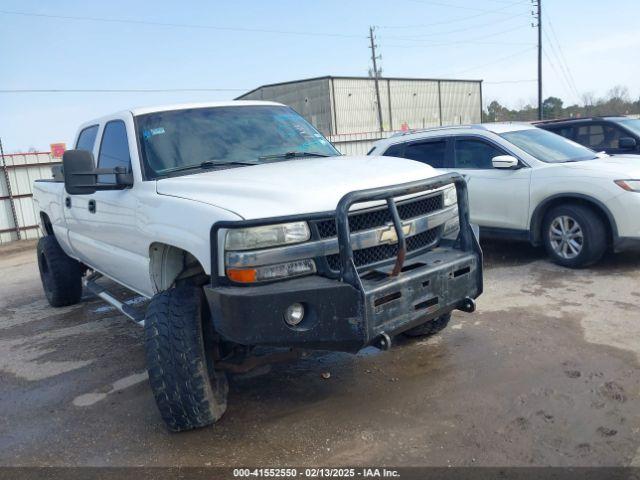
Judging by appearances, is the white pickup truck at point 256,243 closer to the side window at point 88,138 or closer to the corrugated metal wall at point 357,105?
the side window at point 88,138

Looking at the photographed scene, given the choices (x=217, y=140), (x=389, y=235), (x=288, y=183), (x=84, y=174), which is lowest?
(x=389, y=235)

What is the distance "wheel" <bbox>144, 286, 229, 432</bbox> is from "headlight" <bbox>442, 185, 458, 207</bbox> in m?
1.71

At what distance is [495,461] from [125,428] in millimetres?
2230

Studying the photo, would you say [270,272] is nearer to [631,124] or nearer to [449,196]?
[449,196]

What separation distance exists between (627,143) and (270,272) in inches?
330

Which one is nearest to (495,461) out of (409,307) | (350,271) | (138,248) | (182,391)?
(409,307)

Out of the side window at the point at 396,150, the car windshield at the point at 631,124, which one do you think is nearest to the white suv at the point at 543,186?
the side window at the point at 396,150

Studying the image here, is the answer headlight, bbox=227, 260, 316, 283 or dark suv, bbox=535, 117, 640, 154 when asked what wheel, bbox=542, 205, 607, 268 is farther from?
headlight, bbox=227, 260, 316, 283

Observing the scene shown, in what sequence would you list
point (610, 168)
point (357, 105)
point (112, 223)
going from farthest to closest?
point (357, 105)
point (610, 168)
point (112, 223)

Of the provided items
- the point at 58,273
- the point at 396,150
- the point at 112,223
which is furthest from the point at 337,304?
the point at 396,150

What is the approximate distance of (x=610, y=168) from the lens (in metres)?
6.29

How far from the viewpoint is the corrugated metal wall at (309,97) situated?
44281mm

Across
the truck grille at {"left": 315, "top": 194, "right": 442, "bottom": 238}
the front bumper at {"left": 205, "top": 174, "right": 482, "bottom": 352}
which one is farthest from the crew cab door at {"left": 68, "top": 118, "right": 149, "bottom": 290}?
the truck grille at {"left": 315, "top": 194, "right": 442, "bottom": 238}

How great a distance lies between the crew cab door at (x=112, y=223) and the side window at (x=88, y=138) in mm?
277
